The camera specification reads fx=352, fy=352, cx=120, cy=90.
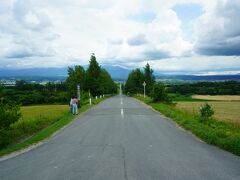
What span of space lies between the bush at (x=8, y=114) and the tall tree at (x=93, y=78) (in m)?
55.5

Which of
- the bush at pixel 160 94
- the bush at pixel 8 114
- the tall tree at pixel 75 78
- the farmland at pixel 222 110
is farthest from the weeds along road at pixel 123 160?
the tall tree at pixel 75 78

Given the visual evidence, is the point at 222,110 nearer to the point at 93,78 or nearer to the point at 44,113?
the point at 44,113

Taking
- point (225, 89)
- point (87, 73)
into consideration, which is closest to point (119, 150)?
point (87, 73)

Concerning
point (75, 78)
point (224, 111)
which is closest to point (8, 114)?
point (224, 111)

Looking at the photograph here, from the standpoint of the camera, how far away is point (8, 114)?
14023 mm

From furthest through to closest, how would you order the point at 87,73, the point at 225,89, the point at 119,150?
the point at 225,89, the point at 87,73, the point at 119,150

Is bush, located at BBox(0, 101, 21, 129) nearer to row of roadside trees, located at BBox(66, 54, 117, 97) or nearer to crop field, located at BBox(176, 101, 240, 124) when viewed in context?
crop field, located at BBox(176, 101, 240, 124)

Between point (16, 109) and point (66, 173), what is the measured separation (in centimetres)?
732

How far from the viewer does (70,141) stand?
14.0m

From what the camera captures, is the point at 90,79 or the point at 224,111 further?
the point at 90,79

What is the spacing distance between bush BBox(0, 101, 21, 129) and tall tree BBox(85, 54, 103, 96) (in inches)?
2184

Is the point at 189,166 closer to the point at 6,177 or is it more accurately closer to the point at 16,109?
the point at 6,177

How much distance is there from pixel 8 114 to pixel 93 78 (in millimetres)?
57455

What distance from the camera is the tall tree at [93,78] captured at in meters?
70.8
